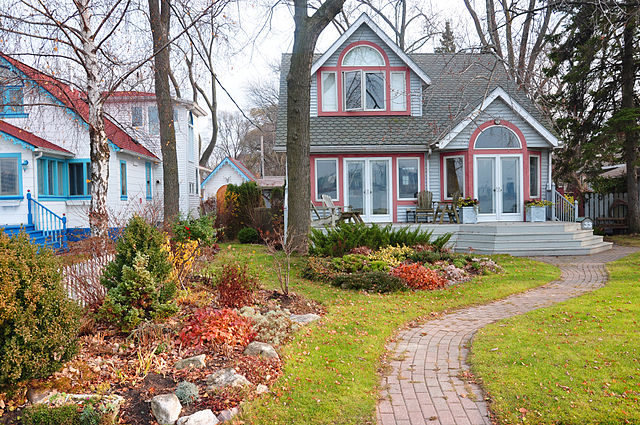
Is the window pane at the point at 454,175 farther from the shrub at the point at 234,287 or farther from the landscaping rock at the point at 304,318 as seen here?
the shrub at the point at 234,287

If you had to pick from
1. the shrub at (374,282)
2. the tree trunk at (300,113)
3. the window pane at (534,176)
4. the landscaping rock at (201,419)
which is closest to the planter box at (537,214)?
the window pane at (534,176)

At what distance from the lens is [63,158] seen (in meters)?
19.0

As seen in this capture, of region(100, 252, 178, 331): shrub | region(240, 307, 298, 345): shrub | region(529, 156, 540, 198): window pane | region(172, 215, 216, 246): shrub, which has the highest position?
region(529, 156, 540, 198): window pane

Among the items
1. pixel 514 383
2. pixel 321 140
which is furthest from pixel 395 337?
pixel 321 140

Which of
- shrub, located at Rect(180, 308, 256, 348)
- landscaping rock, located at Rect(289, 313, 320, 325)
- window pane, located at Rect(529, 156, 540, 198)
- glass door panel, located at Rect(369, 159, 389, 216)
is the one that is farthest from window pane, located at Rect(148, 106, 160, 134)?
shrub, located at Rect(180, 308, 256, 348)

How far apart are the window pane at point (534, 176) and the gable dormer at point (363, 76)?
4.78m

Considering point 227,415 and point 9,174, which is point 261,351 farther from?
point 9,174

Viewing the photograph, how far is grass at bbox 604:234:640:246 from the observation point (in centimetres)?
1665

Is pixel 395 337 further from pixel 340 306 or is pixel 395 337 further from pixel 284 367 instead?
pixel 284 367

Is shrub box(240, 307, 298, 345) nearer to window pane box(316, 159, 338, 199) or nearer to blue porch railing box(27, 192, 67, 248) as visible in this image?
window pane box(316, 159, 338, 199)

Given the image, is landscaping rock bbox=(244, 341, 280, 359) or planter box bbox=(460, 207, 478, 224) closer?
landscaping rock bbox=(244, 341, 280, 359)

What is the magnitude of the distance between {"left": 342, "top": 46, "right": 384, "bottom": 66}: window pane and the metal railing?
7.99m

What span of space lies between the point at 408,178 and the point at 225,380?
554 inches

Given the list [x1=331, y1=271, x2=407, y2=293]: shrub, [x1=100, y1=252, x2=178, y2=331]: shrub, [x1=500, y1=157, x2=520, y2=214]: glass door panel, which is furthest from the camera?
[x1=500, y1=157, x2=520, y2=214]: glass door panel
